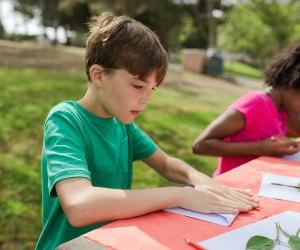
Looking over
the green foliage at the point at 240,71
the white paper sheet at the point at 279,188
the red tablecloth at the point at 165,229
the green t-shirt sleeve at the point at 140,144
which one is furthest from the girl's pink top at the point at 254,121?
the green foliage at the point at 240,71

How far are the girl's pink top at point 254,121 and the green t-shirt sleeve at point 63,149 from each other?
1216 mm

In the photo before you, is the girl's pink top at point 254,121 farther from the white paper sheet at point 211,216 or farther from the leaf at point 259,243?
the leaf at point 259,243

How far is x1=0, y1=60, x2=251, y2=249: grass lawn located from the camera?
311 centimetres

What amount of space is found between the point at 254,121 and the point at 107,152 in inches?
44.4

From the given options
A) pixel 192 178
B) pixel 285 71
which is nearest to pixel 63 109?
pixel 192 178

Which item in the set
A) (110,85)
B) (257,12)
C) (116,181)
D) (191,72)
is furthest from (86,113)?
(257,12)

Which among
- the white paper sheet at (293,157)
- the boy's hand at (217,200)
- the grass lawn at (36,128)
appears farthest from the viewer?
the grass lawn at (36,128)

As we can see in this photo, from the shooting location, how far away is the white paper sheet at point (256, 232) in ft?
3.69

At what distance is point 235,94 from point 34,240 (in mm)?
9181

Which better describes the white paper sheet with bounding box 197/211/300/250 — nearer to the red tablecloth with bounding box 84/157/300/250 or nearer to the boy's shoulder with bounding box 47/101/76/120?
the red tablecloth with bounding box 84/157/300/250

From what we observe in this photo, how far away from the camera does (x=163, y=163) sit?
2014 millimetres

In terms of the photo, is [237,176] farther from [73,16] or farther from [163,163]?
[73,16]

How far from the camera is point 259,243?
1119 mm

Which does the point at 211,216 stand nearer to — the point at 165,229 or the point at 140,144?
the point at 165,229
